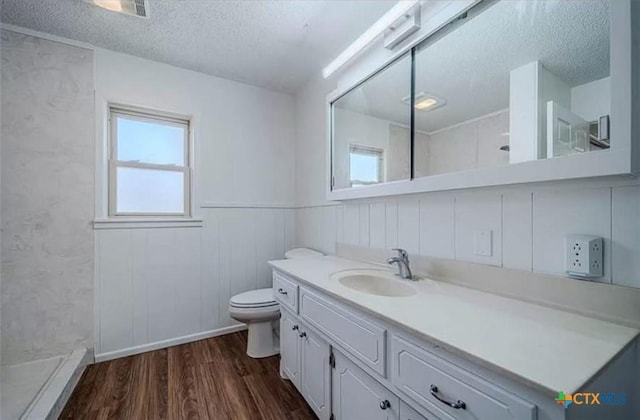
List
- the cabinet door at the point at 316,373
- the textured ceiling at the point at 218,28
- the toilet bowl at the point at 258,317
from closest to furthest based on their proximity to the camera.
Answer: the cabinet door at the point at 316,373
the textured ceiling at the point at 218,28
the toilet bowl at the point at 258,317

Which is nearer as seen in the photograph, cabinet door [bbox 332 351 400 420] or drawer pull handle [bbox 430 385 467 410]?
drawer pull handle [bbox 430 385 467 410]

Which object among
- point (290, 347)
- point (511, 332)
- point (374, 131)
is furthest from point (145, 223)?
point (511, 332)

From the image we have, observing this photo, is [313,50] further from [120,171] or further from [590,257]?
[590,257]

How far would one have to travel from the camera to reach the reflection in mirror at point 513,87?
86 cm

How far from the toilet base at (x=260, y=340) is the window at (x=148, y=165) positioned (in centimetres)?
119

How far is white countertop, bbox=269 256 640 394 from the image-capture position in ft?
1.86

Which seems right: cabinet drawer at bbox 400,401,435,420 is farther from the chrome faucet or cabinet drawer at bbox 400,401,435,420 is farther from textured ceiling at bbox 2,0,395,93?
textured ceiling at bbox 2,0,395,93

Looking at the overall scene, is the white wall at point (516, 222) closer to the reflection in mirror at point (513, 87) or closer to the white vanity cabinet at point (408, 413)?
the reflection in mirror at point (513, 87)

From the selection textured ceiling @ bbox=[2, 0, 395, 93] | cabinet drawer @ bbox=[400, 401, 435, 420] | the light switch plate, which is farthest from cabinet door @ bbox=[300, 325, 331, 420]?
textured ceiling @ bbox=[2, 0, 395, 93]

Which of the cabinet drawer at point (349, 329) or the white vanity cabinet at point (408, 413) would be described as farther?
the cabinet drawer at point (349, 329)

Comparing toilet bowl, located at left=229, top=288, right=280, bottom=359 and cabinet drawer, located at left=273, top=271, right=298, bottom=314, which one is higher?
cabinet drawer, located at left=273, top=271, right=298, bottom=314

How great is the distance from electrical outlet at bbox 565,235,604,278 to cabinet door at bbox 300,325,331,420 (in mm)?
977

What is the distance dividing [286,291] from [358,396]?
72 cm

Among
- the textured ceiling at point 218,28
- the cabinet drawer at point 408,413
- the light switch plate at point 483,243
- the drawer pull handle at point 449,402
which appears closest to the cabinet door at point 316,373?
the cabinet drawer at point 408,413
